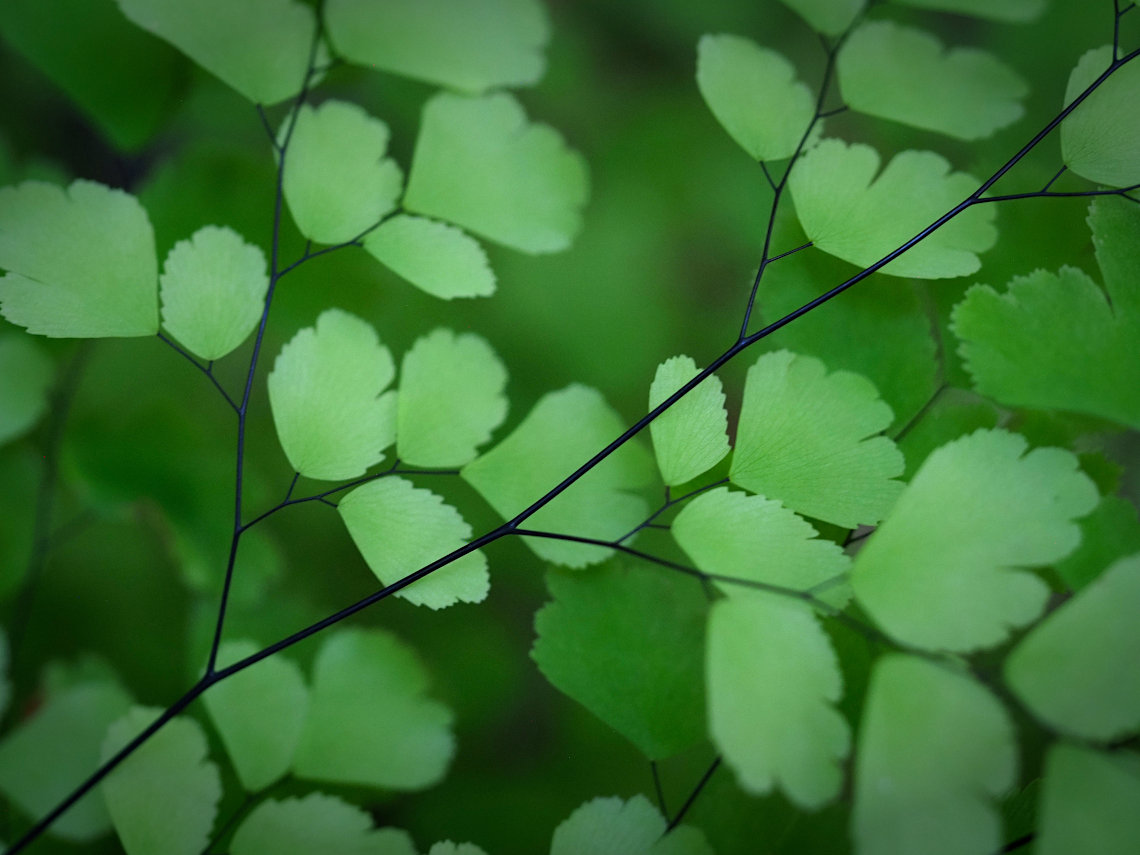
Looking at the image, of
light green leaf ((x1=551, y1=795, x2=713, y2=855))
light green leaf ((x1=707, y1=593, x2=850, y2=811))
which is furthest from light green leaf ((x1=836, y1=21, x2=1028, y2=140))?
light green leaf ((x1=551, y1=795, x2=713, y2=855))

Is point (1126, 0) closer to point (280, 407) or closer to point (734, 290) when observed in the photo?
point (734, 290)

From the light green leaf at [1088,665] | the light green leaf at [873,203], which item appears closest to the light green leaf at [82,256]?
the light green leaf at [873,203]

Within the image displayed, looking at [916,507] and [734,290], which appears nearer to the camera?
[916,507]

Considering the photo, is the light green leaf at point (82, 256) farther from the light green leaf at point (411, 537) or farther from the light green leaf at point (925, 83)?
the light green leaf at point (925, 83)

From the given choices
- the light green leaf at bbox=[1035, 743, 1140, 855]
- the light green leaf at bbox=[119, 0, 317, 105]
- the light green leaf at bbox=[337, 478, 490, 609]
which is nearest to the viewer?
the light green leaf at bbox=[1035, 743, 1140, 855]

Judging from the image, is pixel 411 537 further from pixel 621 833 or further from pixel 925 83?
pixel 925 83

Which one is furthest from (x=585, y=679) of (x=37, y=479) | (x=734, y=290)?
(x=37, y=479)

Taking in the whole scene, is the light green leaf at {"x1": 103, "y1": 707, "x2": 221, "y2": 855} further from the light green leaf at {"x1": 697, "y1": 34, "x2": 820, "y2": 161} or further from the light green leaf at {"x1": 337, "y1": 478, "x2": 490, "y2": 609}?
the light green leaf at {"x1": 697, "y1": 34, "x2": 820, "y2": 161}
